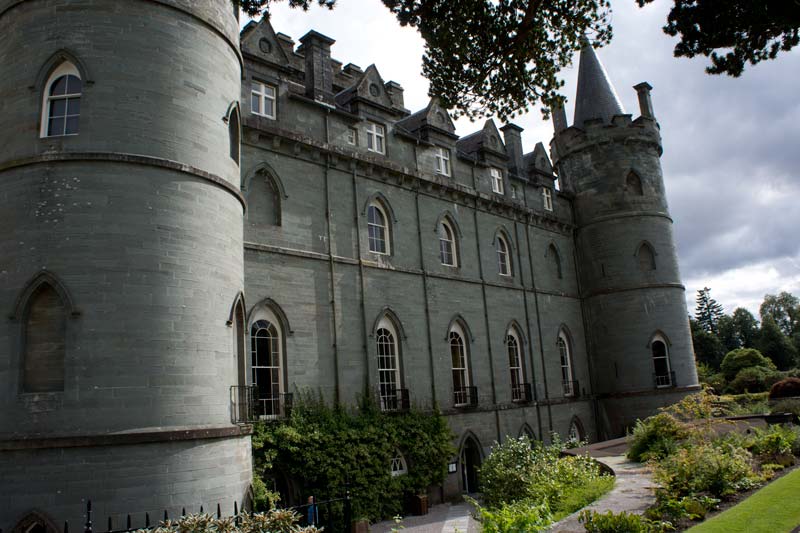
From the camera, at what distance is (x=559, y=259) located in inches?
1211

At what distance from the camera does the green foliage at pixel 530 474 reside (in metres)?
13.5

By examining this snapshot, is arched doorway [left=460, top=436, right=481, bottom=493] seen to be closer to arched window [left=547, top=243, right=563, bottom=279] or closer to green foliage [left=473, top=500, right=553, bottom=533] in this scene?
arched window [left=547, top=243, right=563, bottom=279]

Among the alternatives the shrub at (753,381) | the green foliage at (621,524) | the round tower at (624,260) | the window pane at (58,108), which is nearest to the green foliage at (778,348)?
the shrub at (753,381)

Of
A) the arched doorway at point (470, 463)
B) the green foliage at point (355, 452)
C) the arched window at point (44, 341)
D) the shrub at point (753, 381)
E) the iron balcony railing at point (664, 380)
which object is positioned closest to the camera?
the arched window at point (44, 341)

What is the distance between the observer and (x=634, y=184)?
1246 inches

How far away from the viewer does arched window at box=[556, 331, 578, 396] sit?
2886cm

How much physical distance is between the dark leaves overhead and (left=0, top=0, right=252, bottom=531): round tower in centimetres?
907

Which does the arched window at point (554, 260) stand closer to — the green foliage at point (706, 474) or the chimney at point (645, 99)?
the chimney at point (645, 99)

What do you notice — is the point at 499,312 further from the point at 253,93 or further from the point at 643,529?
the point at 643,529

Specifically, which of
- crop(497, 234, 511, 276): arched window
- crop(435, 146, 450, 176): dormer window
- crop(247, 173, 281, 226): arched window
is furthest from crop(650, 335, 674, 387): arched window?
crop(247, 173, 281, 226): arched window

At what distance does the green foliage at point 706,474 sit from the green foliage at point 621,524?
85.2 inches

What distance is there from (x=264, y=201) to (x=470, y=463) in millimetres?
11620

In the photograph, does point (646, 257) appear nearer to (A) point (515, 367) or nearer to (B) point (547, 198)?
(B) point (547, 198)

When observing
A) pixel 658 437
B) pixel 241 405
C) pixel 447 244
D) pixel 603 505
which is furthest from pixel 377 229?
pixel 603 505
